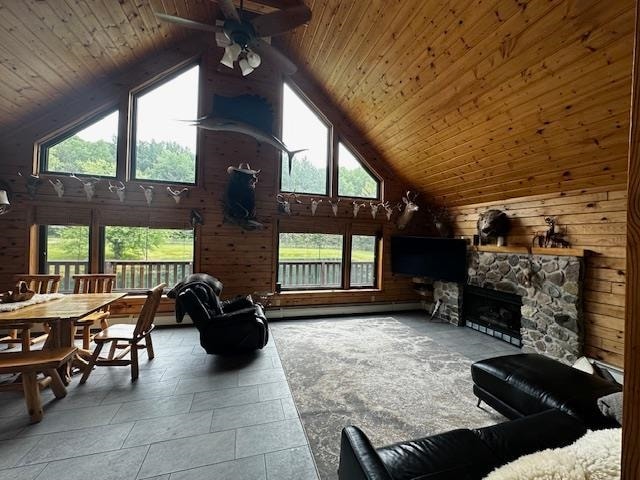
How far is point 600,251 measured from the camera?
3232 millimetres

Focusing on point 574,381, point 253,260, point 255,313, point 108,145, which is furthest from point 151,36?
point 574,381

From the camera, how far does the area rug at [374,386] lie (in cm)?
219

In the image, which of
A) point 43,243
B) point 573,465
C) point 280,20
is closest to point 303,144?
point 280,20

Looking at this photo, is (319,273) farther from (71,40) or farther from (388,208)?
(71,40)

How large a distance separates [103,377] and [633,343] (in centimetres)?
392

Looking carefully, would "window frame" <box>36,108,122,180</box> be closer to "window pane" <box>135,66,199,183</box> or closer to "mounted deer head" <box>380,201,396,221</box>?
"window pane" <box>135,66,199,183</box>

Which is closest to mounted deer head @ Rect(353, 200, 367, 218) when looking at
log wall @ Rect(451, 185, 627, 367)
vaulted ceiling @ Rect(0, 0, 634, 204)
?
vaulted ceiling @ Rect(0, 0, 634, 204)

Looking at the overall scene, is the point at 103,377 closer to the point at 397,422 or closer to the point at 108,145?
the point at 397,422

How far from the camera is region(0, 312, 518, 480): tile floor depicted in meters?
1.75

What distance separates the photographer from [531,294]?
3.94 meters

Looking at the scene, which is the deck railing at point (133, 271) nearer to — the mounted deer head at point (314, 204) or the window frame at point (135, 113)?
the window frame at point (135, 113)

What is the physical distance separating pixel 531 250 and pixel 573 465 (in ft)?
12.3

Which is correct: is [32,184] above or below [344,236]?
above

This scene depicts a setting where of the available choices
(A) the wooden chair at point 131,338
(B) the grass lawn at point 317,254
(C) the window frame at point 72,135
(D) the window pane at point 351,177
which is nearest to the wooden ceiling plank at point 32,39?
(C) the window frame at point 72,135
